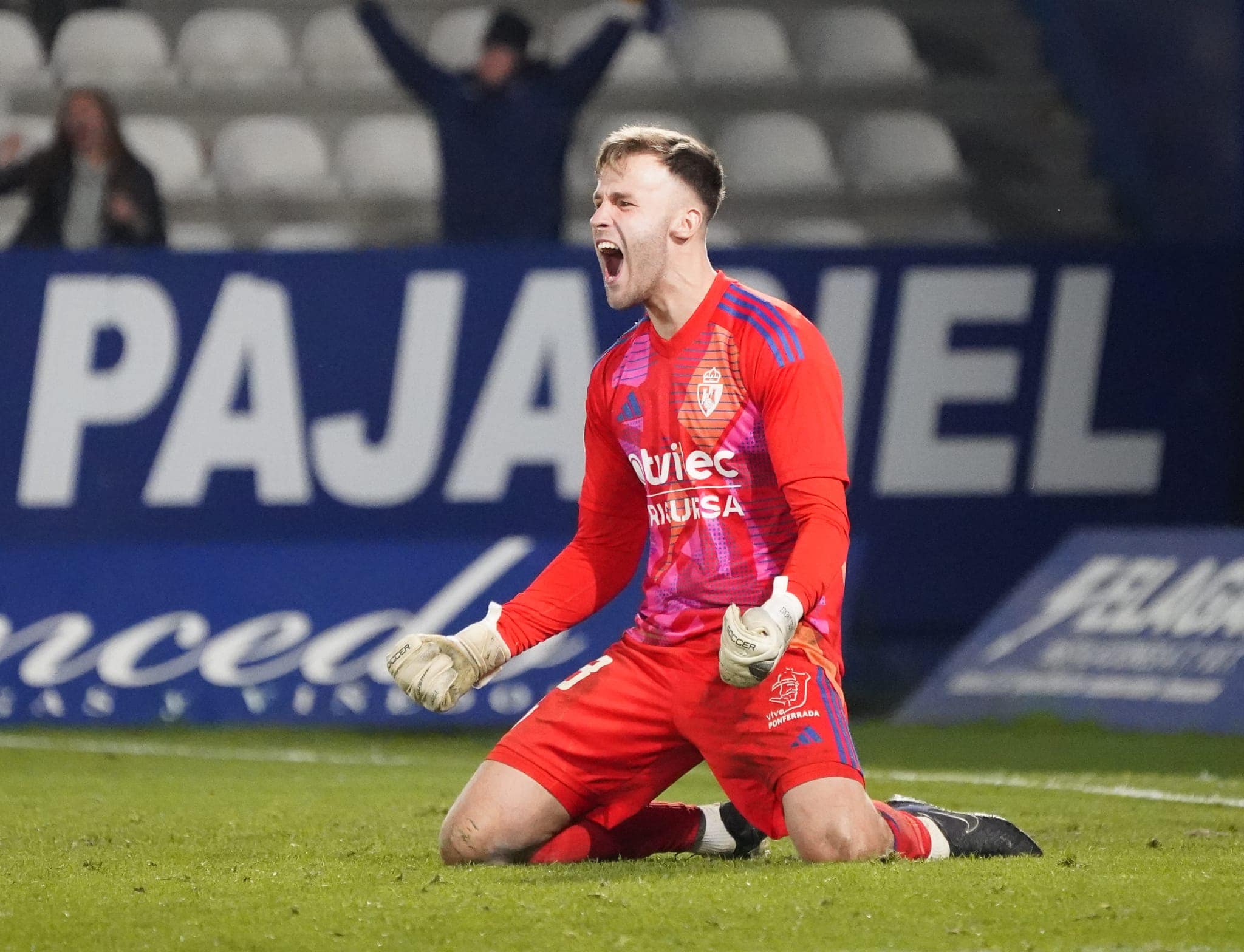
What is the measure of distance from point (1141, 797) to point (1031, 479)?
11.8 feet

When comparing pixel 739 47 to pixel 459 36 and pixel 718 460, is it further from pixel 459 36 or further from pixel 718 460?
pixel 718 460

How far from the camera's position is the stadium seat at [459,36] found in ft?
33.7

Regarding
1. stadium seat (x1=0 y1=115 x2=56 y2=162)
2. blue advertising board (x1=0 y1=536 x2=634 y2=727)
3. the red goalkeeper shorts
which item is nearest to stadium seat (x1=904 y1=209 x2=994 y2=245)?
blue advertising board (x1=0 y1=536 x2=634 y2=727)

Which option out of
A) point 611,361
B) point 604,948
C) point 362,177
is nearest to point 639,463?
point 611,361

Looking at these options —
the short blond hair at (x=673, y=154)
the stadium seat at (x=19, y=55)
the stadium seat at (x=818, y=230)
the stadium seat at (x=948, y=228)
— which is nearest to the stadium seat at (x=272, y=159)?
the stadium seat at (x=19, y=55)

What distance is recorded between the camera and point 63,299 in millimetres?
9000

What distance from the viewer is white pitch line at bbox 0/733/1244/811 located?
240 inches

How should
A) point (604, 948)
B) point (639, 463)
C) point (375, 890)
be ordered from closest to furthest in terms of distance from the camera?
point (604, 948)
point (375, 890)
point (639, 463)

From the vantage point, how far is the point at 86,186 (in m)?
9.49

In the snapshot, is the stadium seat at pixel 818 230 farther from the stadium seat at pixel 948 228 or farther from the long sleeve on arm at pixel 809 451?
the long sleeve on arm at pixel 809 451

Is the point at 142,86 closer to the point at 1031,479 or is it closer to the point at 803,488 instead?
the point at 1031,479

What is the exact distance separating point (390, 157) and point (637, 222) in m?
6.42

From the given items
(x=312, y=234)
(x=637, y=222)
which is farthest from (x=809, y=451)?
(x=312, y=234)

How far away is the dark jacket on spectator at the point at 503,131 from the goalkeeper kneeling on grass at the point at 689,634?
17.2 ft
